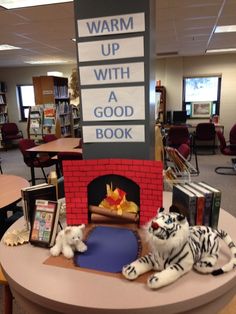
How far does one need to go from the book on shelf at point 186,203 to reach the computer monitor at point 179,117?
660 cm

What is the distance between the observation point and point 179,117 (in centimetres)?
752

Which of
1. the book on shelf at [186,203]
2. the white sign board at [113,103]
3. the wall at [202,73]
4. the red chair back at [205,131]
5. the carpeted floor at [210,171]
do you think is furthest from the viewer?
the wall at [202,73]

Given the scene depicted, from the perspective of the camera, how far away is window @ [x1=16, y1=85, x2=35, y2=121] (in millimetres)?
9141

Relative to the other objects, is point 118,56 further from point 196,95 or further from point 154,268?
point 196,95

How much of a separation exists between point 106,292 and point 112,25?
1.12m

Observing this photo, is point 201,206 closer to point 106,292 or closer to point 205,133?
point 106,292

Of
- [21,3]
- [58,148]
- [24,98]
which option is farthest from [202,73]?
[24,98]

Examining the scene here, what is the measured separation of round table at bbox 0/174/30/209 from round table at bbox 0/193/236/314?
1135mm

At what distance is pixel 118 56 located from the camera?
126 cm

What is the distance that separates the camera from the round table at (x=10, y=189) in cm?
202

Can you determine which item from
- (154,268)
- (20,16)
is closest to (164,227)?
(154,268)

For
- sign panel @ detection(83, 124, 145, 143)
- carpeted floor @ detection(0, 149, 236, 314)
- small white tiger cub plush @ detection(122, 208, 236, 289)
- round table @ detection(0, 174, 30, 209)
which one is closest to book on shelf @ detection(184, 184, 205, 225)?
small white tiger cub plush @ detection(122, 208, 236, 289)

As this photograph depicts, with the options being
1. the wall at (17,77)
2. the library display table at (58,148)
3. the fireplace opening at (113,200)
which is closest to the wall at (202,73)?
the wall at (17,77)

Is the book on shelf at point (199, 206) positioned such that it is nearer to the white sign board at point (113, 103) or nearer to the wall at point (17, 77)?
the white sign board at point (113, 103)
